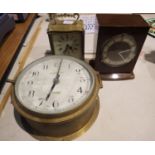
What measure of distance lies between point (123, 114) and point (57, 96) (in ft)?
1.00

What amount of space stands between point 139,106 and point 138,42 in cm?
27

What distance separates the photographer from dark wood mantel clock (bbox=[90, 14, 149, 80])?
0.65 m

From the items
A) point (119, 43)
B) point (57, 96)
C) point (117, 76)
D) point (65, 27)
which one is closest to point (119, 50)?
point (119, 43)

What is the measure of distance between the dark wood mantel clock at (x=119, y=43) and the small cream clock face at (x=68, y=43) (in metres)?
0.10

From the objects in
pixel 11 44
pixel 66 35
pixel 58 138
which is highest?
pixel 66 35

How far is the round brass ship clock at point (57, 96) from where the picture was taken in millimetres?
528

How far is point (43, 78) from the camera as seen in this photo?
62 cm

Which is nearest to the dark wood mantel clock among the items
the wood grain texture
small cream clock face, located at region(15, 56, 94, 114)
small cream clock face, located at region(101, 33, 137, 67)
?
small cream clock face, located at region(101, 33, 137, 67)

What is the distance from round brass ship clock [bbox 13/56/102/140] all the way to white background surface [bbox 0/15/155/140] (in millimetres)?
51

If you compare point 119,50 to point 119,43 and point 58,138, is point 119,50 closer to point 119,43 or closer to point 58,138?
point 119,43

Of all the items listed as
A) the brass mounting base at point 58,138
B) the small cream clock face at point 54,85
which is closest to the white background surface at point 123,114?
the brass mounting base at point 58,138

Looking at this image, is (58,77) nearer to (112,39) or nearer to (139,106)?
(112,39)

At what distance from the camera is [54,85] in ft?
1.96

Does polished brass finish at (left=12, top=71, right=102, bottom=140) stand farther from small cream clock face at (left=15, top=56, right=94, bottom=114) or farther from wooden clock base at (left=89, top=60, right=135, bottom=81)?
wooden clock base at (left=89, top=60, right=135, bottom=81)
